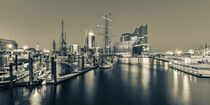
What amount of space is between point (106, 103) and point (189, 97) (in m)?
16.9

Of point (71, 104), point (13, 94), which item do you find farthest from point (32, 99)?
point (71, 104)

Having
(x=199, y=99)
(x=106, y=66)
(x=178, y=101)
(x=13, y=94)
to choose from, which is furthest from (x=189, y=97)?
(x=106, y=66)

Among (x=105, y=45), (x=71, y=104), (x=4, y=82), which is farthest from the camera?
(x=105, y=45)

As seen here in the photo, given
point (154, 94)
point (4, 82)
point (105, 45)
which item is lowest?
point (154, 94)

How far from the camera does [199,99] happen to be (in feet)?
79.2

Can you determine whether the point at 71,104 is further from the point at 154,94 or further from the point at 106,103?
the point at 154,94

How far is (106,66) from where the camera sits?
7444 centimetres

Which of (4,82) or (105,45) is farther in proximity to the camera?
(105,45)

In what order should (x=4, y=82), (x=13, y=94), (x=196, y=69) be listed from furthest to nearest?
(x=196, y=69) < (x=4, y=82) < (x=13, y=94)

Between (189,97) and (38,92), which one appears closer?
(189,97)

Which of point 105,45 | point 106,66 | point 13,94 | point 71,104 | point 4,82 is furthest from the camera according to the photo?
point 105,45

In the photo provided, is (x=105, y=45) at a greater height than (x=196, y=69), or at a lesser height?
greater

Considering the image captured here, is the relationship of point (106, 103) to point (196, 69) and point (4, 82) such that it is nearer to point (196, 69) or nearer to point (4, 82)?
point (4, 82)

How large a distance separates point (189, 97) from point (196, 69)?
27.3 metres
